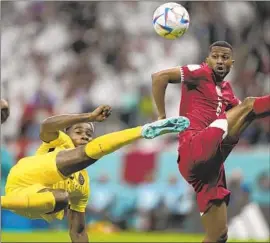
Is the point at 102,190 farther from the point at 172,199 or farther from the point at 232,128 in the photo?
the point at 232,128

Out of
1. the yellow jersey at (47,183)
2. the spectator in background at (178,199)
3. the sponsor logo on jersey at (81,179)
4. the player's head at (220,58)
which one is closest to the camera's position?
the player's head at (220,58)

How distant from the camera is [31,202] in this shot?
8898 mm

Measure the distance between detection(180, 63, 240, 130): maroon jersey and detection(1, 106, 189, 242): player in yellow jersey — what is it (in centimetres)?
66

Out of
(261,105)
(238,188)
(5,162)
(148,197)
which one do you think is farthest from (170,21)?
(5,162)

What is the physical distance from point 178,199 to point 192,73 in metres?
9.06

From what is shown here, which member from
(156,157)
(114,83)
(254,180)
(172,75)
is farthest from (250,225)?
(172,75)

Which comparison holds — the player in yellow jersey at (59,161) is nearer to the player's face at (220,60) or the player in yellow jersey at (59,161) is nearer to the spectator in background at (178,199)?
the player's face at (220,60)

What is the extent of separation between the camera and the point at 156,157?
1809cm

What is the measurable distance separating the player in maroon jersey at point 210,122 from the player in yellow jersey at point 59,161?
43 centimetres

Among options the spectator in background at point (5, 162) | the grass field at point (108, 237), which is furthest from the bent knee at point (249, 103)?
the spectator in background at point (5, 162)

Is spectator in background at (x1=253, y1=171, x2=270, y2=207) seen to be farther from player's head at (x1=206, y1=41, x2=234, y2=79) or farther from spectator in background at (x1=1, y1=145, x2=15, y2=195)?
player's head at (x1=206, y1=41, x2=234, y2=79)

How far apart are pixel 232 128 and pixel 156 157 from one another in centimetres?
937

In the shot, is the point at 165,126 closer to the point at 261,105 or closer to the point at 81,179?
the point at 261,105

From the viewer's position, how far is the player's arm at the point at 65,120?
883 centimetres
